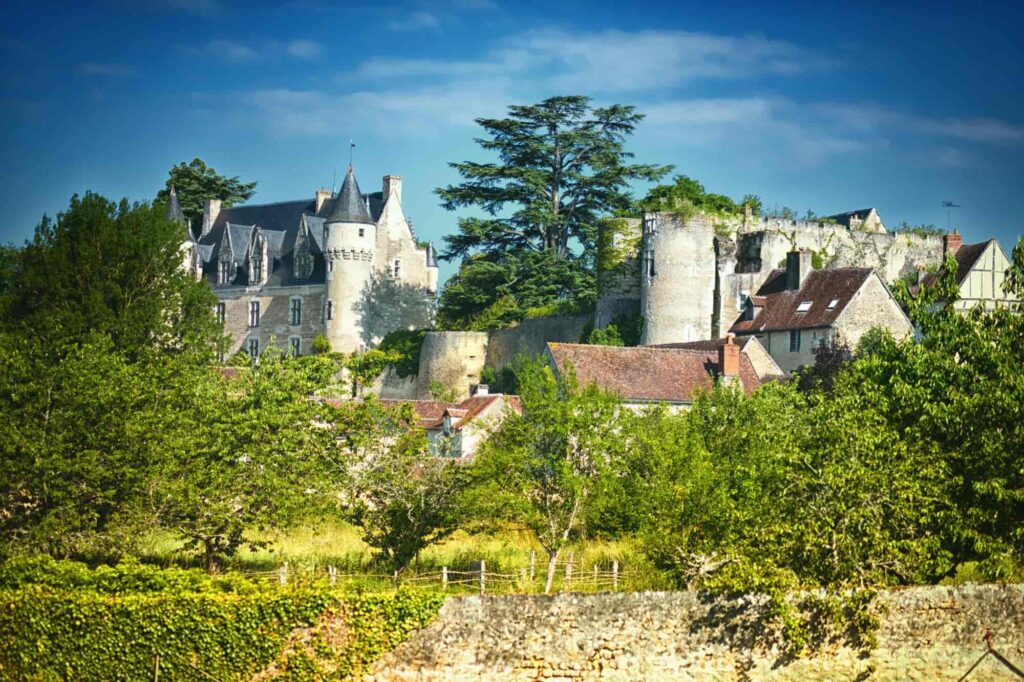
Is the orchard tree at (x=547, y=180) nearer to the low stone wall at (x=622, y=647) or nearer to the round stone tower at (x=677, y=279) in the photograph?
the round stone tower at (x=677, y=279)

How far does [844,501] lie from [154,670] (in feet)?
34.6

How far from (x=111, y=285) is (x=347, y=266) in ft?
65.0

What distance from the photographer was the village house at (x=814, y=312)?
4838cm

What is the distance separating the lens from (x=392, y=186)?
63.7 m

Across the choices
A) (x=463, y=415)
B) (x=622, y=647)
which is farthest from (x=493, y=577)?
(x=463, y=415)

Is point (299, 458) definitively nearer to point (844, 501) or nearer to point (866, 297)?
point (844, 501)

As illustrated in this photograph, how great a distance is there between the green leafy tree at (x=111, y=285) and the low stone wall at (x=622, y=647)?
19947mm

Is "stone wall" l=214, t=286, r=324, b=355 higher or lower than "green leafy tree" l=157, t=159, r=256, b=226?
lower

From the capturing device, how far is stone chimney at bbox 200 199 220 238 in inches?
2758

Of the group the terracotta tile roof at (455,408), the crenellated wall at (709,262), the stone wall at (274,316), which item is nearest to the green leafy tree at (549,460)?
the terracotta tile roof at (455,408)

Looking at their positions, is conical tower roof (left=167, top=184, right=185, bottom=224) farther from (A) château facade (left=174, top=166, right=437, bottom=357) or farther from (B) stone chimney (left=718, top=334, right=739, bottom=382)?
(B) stone chimney (left=718, top=334, right=739, bottom=382)

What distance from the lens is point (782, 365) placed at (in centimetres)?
4912

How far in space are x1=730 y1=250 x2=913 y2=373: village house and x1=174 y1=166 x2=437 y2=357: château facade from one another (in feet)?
52.6

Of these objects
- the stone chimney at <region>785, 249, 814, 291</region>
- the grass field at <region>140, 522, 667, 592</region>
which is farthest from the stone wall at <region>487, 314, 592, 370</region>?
the grass field at <region>140, 522, 667, 592</region>
